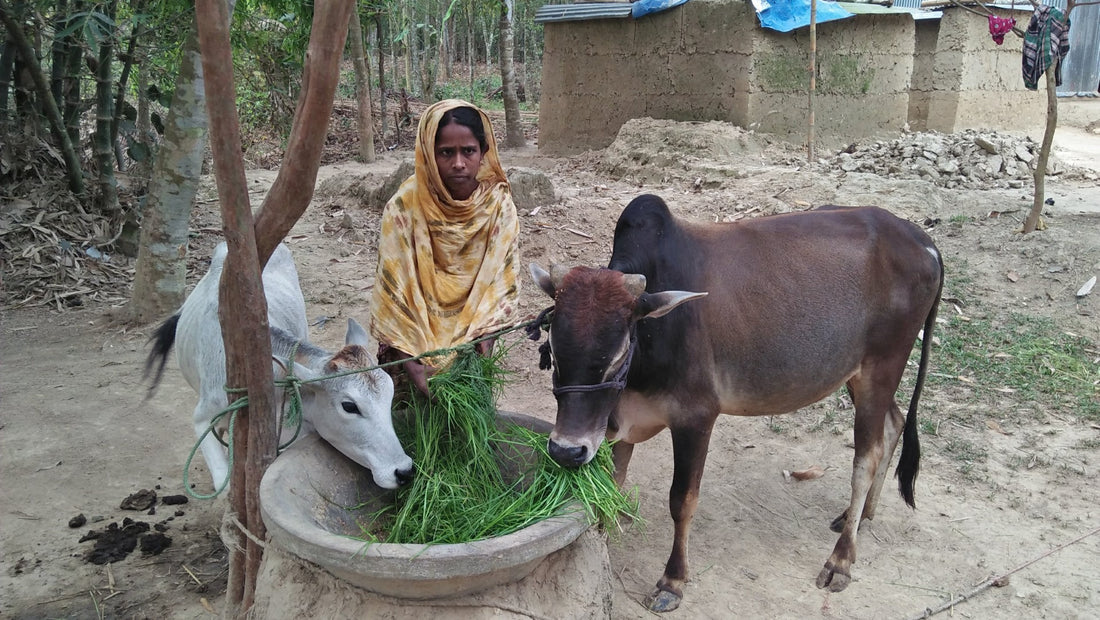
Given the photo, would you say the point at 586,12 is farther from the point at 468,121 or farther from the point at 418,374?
the point at 418,374

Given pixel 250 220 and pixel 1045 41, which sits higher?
pixel 1045 41

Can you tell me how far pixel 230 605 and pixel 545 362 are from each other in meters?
1.38

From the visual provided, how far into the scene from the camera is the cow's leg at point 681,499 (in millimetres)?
3193

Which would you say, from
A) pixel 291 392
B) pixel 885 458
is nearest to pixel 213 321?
pixel 291 392

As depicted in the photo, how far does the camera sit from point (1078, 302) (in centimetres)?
648

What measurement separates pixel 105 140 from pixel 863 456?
7.46 meters

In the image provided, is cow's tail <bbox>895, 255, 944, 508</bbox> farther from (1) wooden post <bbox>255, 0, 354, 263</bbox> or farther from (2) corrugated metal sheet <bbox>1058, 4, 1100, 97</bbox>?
(2) corrugated metal sheet <bbox>1058, 4, 1100, 97</bbox>

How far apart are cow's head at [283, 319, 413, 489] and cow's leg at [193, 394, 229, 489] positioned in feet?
2.63

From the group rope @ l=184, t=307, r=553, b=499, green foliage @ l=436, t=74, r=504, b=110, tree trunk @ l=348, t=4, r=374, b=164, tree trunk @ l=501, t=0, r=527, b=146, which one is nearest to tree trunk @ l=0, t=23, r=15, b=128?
tree trunk @ l=348, t=4, r=374, b=164

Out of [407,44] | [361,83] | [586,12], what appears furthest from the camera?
[407,44]

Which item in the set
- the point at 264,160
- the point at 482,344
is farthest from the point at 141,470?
the point at 264,160

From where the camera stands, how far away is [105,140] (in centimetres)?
773

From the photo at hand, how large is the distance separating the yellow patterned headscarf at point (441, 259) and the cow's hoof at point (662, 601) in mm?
1326

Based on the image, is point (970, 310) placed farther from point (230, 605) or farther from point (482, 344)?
point (230, 605)
